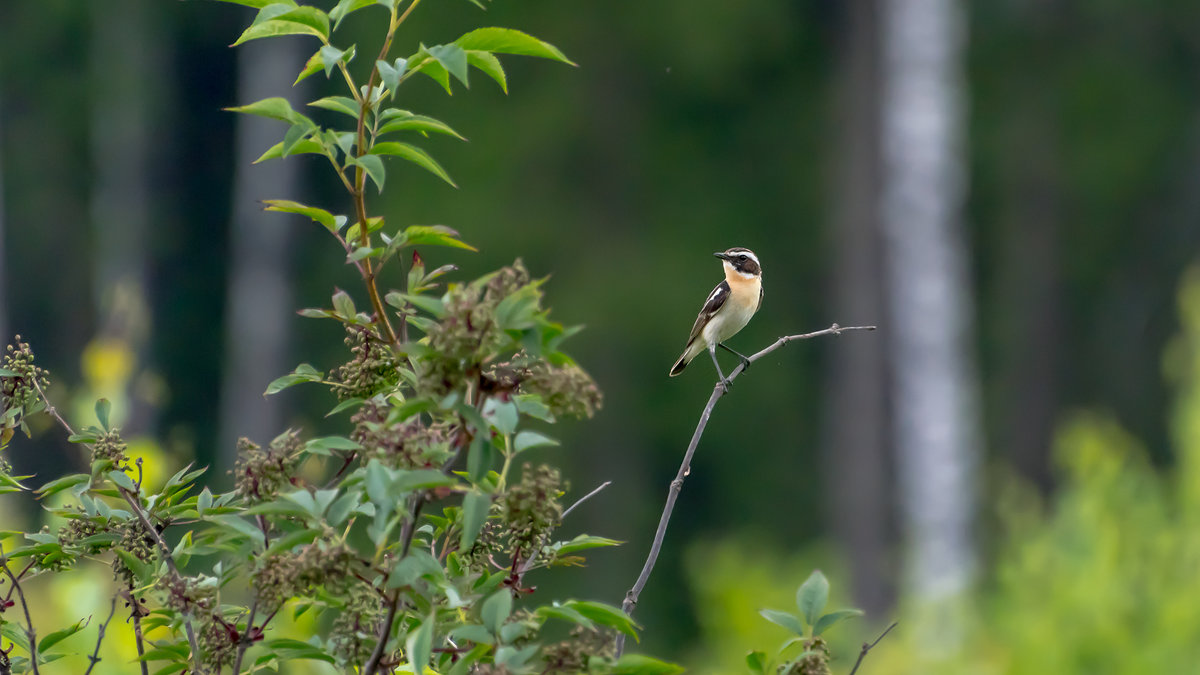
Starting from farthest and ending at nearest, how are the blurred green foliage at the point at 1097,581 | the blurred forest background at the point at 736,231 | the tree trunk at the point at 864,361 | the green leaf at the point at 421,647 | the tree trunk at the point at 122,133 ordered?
the tree trunk at the point at 122,133, the blurred forest background at the point at 736,231, the tree trunk at the point at 864,361, the blurred green foliage at the point at 1097,581, the green leaf at the point at 421,647

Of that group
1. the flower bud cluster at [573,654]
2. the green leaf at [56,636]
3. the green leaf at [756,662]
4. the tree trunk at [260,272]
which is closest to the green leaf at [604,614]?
the flower bud cluster at [573,654]

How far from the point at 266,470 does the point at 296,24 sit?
0.56 meters

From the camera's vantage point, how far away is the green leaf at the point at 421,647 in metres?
1.42

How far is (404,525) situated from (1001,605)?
785 cm

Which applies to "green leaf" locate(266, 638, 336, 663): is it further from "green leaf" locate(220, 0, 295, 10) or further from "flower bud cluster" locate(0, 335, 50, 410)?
"green leaf" locate(220, 0, 295, 10)

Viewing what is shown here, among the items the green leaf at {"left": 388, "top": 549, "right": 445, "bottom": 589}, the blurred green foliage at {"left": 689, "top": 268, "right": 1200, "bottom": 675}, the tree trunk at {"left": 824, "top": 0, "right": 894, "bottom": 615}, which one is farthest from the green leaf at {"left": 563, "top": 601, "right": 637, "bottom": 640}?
the tree trunk at {"left": 824, "top": 0, "right": 894, "bottom": 615}

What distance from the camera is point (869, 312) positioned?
50.9 feet

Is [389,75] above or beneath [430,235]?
above

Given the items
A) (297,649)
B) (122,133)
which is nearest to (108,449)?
(297,649)

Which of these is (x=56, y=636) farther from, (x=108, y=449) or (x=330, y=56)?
(x=330, y=56)

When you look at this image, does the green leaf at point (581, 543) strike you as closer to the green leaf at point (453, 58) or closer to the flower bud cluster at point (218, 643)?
the flower bud cluster at point (218, 643)

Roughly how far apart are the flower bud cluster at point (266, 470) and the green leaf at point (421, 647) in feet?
1.24

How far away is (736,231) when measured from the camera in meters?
21.2

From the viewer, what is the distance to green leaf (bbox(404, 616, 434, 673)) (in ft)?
4.65
